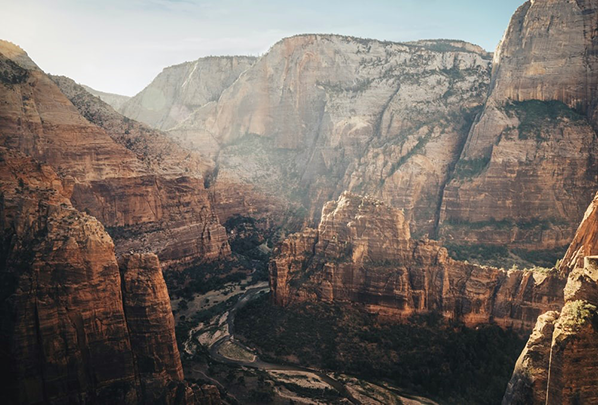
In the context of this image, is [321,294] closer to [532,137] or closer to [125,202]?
[125,202]

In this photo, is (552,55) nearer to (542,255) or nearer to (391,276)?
(542,255)

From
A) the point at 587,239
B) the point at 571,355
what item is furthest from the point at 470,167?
the point at 571,355

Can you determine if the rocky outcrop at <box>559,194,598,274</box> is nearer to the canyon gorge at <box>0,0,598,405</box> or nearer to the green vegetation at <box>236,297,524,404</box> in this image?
the canyon gorge at <box>0,0,598,405</box>

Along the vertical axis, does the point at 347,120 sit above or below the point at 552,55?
below

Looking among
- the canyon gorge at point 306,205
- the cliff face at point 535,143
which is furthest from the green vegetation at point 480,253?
the cliff face at point 535,143

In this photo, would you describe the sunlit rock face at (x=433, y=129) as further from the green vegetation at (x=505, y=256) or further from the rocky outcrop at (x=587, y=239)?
the rocky outcrop at (x=587, y=239)

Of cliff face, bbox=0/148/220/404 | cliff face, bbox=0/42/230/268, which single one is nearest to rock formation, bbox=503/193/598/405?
cliff face, bbox=0/148/220/404
